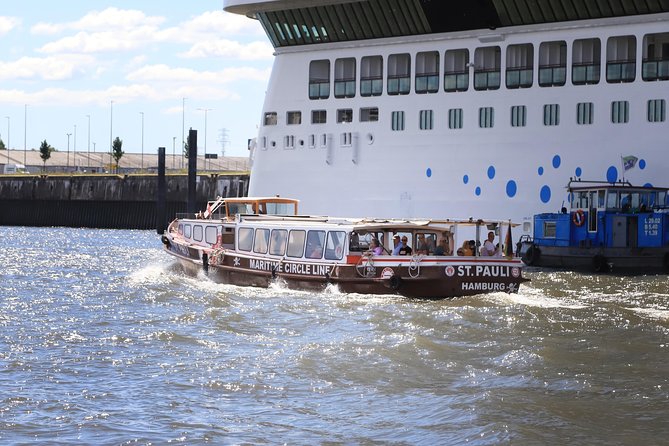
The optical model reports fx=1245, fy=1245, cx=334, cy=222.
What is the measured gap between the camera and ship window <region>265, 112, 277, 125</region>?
5003 centimetres

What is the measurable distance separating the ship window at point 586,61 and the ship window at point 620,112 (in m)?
1.15

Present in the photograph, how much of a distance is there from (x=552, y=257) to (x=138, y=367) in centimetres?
2339

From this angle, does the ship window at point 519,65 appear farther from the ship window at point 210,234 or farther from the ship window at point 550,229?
the ship window at point 210,234

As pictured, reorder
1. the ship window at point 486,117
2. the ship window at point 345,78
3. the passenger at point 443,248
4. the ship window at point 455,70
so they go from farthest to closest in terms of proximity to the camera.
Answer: the ship window at point 345,78 < the ship window at point 455,70 < the ship window at point 486,117 < the passenger at point 443,248

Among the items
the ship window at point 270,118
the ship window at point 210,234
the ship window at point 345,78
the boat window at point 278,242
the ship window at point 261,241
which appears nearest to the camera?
the boat window at point 278,242

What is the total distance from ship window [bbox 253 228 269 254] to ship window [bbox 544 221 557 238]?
1197cm

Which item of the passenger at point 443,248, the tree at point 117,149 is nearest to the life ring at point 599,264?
the passenger at point 443,248

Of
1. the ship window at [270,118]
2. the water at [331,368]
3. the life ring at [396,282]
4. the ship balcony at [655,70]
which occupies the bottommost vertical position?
the water at [331,368]

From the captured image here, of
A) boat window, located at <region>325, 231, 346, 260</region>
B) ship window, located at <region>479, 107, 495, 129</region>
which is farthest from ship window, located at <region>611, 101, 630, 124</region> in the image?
boat window, located at <region>325, 231, 346, 260</region>

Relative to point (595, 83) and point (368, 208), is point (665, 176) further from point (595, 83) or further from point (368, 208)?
point (368, 208)

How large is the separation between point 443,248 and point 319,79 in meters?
21.0

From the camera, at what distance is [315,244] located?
98.8 ft

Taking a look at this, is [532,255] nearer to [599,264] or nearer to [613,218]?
[599,264]

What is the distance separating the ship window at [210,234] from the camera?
35.4m
